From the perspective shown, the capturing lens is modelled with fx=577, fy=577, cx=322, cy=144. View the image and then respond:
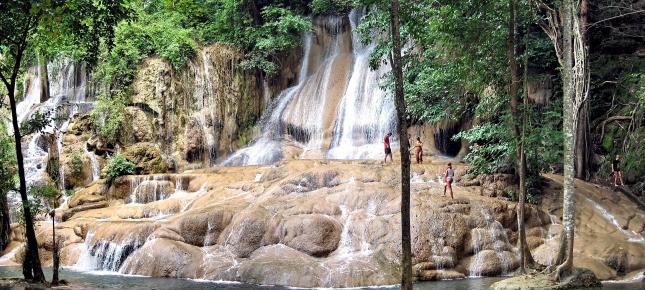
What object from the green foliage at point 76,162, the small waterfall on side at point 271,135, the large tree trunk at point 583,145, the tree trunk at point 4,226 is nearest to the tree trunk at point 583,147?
the large tree trunk at point 583,145

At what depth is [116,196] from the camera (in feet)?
77.0

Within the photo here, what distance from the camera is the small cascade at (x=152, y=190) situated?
74.7 ft

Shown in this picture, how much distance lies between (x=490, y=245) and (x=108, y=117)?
61.7 feet

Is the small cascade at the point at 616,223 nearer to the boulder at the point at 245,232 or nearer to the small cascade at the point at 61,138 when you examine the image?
the boulder at the point at 245,232

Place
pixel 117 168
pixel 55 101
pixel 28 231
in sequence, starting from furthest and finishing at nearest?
pixel 55 101
pixel 117 168
pixel 28 231

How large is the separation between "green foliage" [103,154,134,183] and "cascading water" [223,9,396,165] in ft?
18.5

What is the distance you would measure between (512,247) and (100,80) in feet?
69.6

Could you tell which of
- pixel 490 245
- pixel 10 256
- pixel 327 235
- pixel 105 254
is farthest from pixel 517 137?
pixel 10 256

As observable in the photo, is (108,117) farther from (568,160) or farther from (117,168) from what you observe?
(568,160)

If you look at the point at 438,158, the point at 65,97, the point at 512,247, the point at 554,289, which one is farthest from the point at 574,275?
the point at 65,97

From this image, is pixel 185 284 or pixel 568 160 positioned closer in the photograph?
pixel 568 160

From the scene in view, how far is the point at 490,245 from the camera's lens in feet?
55.7

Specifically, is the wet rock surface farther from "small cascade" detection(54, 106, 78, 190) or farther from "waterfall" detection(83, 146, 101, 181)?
"waterfall" detection(83, 146, 101, 181)

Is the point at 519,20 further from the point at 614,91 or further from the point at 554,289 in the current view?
the point at 554,289
